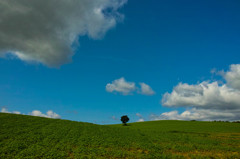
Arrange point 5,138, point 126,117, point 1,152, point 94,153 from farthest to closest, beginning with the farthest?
1. point 126,117
2. point 5,138
3. point 94,153
4. point 1,152

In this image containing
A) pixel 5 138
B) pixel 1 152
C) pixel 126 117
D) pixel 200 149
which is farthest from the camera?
pixel 126 117

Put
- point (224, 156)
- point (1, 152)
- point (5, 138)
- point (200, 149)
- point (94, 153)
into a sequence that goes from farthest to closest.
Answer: point (200, 149) < point (5, 138) < point (224, 156) < point (94, 153) < point (1, 152)

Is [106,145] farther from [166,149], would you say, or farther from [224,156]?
[224,156]

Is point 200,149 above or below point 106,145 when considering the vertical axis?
below

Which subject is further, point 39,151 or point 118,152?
point 118,152

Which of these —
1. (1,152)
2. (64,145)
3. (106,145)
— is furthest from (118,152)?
(1,152)

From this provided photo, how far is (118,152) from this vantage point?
65.0ft

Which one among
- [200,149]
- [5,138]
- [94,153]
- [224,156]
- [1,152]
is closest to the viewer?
[1,152]

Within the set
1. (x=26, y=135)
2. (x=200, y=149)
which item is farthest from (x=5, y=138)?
(x=200, y=149)

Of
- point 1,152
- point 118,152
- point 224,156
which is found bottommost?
point 224,156

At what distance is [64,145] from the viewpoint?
70.2ft

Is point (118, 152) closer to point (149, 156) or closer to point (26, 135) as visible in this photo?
point (149, 156)

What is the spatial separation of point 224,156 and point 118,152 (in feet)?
48.5

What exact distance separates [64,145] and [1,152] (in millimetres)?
7153
